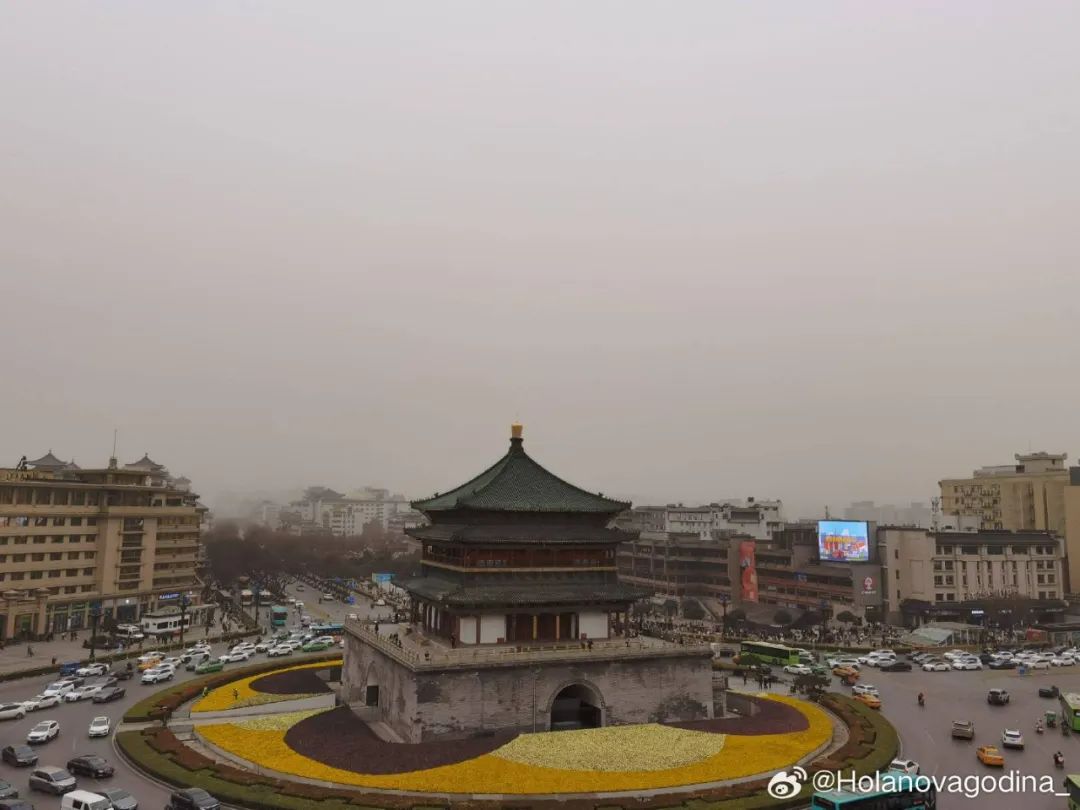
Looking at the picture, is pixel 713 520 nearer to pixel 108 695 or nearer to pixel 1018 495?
pixel 1018 495

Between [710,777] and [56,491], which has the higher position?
[56,491]

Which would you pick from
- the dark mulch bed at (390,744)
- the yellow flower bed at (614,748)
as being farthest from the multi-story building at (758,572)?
the yellow flower bed at (614,748)

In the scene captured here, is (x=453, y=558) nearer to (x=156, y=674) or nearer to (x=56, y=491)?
(x=156, y=674)

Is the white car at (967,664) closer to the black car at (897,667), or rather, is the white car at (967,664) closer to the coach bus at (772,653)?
the black car at (897,667)

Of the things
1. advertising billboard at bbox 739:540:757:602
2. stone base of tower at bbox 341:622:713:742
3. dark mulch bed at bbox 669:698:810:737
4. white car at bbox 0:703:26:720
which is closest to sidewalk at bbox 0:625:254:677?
white car at bbox 0:703:26:720

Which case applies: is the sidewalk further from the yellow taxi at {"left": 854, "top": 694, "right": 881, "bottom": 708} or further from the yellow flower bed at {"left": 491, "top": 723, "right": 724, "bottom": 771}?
the yellow taxi at {"left": 854, "top": 694, "right": 881, "bottom": 708}

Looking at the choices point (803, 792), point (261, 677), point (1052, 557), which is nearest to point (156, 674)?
point (261, 677)

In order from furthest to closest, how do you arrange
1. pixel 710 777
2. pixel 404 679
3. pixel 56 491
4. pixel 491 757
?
1. pixel 56 491
2. pixel 404 679
3. pixel 491 757
4. pixel 710 777

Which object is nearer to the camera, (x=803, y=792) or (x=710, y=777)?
(x=803, y=792)
